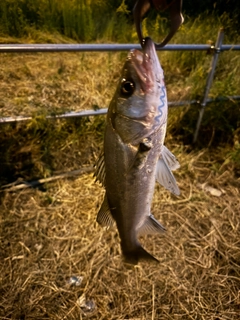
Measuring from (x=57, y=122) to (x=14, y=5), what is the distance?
114 cm

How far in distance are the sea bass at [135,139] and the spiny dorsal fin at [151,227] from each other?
0.29ft

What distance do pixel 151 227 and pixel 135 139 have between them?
19.0 inches

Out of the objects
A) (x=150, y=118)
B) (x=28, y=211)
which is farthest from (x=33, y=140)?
(x=150, y=118)

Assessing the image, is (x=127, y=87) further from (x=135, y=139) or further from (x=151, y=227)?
(x=151, y=227)

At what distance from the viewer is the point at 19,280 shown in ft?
6.89

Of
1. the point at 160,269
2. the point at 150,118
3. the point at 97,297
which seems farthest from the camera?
the point at 160,269

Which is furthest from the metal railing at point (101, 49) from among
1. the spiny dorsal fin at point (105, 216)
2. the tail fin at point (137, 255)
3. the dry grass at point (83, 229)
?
the tail fin at point (137, 255)

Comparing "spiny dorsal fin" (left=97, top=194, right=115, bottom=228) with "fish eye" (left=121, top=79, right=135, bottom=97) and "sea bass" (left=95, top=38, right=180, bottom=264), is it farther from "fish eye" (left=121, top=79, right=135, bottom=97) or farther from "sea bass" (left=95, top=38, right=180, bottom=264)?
"fish eye" (left=121, top=79, right=135, bottom=97)

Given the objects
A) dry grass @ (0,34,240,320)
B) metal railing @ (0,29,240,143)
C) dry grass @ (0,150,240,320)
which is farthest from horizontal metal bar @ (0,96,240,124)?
dry grass @ (0,150,240,320)

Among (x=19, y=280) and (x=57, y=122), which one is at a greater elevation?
(x=57, y=122)

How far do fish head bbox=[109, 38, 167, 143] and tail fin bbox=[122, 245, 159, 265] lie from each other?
0.60 meters

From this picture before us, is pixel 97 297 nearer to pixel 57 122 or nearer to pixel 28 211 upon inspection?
pixel 28 211

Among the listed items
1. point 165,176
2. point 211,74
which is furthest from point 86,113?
point 165,176

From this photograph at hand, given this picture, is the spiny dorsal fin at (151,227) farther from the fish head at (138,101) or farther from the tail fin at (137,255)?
the fish head at (138,101)
